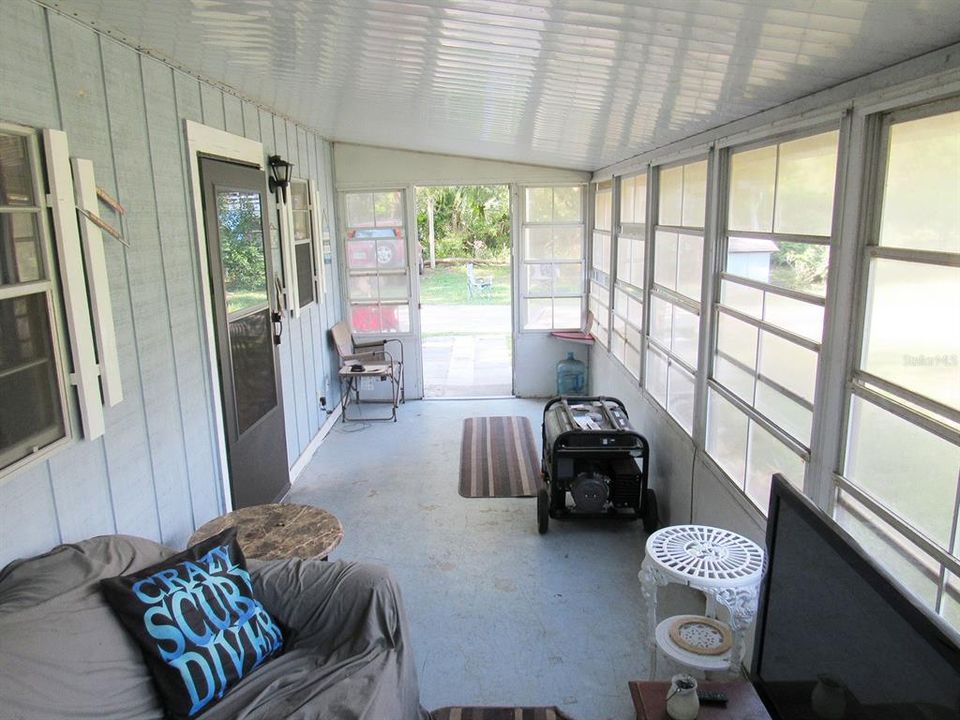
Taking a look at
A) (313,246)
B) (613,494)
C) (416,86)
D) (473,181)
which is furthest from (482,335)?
(416,86)

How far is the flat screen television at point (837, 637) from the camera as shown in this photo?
0.98 meters

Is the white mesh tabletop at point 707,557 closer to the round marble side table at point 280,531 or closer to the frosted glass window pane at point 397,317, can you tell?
the round marble side table at point 280,531

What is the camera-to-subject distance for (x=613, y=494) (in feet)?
12.8

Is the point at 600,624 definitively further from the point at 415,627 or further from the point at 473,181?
the point at 473,181

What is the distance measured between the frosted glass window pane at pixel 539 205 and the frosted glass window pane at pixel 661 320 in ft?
8.12

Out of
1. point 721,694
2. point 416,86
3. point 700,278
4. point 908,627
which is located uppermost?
point 416,86

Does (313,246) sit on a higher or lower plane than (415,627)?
higher

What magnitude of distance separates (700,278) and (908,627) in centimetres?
266

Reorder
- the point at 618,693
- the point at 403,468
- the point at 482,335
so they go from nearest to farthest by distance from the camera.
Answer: the point at 618,693 → the point at 403,468 → the point at 482,335

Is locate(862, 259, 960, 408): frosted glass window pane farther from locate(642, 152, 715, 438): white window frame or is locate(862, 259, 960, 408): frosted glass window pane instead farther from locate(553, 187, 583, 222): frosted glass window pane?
locate(553, 187, 583, 222): frosted glass window pane

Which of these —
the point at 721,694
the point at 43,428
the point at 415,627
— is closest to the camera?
the point at 721,694

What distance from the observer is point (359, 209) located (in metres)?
6.60

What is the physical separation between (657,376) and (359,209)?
3.63 metres

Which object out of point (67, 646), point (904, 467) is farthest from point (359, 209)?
point (904, 467)
